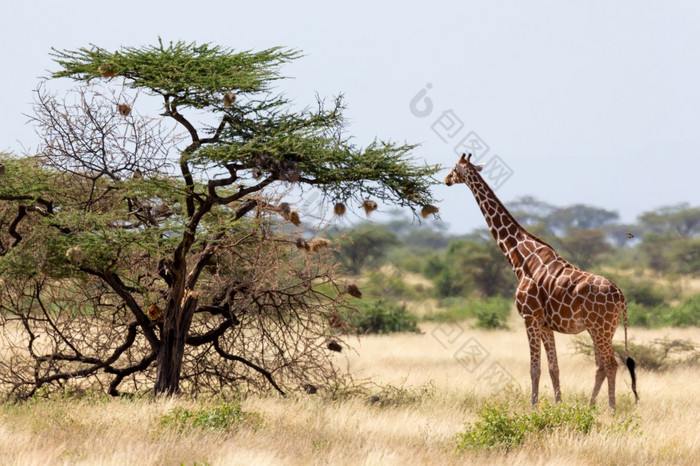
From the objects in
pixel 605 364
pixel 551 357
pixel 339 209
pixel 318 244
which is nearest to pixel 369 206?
pixel 339 209

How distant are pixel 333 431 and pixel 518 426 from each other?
196 centimetres

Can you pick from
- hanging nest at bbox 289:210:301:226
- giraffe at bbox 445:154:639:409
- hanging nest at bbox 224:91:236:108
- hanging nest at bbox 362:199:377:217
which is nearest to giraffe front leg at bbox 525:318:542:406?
giraffe at bbox 445:154:639:409

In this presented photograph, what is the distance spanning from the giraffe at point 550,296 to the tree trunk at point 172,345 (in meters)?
3.78

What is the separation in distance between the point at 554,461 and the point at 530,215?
2508 inches

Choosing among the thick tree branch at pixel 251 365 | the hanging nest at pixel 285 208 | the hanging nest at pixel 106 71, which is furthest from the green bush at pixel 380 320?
the hanging nest at pixel 106 71

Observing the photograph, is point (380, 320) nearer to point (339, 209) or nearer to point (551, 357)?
point (551, 357)

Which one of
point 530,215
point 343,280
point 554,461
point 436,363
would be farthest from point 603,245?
point 554,461

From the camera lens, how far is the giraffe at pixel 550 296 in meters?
9.91

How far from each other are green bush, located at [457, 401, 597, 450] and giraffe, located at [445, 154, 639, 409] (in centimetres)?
126

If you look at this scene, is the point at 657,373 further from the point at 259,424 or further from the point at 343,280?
the point at 259,424

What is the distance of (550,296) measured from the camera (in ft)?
33.2

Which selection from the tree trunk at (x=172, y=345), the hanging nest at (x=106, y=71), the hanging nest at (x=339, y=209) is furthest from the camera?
the tree trunk at (x=172, y=345)

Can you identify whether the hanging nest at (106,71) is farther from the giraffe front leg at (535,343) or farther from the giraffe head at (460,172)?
the giraffe front leg at (535,343)

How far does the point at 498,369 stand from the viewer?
1641 centimetres
